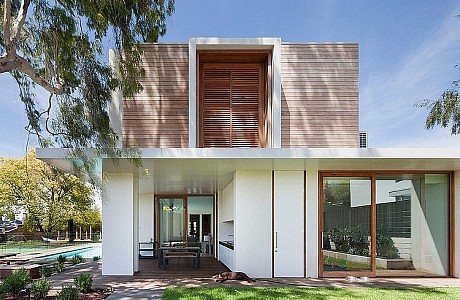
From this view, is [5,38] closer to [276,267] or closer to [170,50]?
[170,50]

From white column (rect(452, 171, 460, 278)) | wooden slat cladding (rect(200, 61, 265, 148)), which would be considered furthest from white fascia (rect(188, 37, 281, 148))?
white column (rect(452, 171, 460, 278))

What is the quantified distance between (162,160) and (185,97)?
10.1 ft

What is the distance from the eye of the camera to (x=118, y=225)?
37.0 feet

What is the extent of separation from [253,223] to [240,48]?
466 cm

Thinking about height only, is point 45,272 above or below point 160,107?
below

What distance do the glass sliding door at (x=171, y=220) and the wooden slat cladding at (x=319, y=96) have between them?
8816 millimetres

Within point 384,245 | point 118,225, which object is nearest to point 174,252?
point 118,225

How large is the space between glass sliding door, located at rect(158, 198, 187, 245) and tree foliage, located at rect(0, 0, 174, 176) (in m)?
10.7

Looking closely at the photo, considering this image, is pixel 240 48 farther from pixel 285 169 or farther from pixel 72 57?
pixel 72 57

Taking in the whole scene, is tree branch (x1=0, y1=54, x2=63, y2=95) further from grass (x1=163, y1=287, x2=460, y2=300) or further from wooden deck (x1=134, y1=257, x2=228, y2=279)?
wooden deck (x1=134, y1=257, x2=228, y2=279)

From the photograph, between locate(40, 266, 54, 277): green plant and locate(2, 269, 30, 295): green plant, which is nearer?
locate(2, 269, 30, 295): green plant

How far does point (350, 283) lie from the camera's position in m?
9.92

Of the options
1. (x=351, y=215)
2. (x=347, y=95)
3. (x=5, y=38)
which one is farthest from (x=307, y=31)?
(x=5, y=38)

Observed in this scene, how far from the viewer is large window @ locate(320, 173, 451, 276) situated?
1094cm
